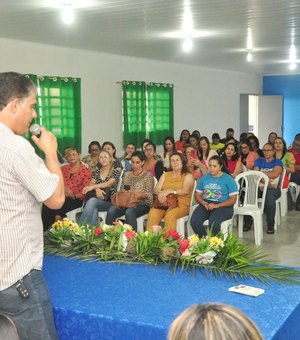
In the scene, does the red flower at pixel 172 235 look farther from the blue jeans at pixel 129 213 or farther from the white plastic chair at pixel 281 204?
the white plastic chair at pixel 281 204

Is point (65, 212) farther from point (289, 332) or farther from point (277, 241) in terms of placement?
point (289, 332)

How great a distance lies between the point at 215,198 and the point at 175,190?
Result: 15.9 inches

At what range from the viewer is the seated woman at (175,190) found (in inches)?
203

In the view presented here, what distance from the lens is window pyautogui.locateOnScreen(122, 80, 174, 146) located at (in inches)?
349

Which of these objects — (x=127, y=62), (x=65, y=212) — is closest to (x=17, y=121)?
(x=65, y=212)

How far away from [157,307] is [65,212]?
12.6ft

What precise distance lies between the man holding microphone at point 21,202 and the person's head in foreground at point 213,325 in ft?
2.39

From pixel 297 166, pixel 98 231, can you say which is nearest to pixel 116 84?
pixel 297 166

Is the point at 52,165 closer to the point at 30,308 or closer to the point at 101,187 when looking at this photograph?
the point at 30,308

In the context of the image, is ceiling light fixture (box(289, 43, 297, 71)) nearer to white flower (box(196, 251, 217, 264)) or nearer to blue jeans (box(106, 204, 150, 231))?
blue jeans (box(106, 204, 150, 231))

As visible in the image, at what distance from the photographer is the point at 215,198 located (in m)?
Result: 5.13

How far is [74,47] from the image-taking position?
7.67 metres

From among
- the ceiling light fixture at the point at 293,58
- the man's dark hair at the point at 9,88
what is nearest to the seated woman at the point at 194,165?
the ceiling light fixture at the point at 293,58

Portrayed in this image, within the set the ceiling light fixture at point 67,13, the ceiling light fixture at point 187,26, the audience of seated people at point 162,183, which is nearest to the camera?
the ceiling light fixture at point 67,13
